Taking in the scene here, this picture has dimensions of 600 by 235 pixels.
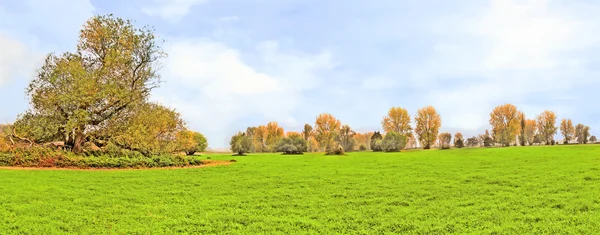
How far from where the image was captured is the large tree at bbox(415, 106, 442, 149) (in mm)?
80812

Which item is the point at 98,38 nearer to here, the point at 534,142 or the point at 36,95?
the point at 36,95

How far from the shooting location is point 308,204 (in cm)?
1192

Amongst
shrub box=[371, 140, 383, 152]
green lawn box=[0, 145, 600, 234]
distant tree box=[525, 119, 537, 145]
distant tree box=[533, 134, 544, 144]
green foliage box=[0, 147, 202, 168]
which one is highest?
distant tree box=[525, 119, 537, 145]

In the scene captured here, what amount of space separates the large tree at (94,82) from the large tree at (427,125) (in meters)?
62.3

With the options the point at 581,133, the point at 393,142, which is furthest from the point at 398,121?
the point at 581,133

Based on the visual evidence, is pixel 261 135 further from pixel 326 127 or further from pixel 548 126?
pixel 548 126

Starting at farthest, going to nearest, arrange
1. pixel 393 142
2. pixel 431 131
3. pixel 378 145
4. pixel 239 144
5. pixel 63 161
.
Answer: pixel 431 131 → pixel 378 145 → pixel 393 142 → pixel 239 144 → pixel 63 161

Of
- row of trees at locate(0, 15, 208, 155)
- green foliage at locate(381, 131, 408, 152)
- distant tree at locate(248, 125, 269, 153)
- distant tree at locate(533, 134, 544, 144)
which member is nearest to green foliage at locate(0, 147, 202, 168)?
row of trees at locate(0, 15, 208, 155)

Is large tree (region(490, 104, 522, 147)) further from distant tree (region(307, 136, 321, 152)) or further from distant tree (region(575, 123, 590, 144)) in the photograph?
distant tree (region(307, 136, 321, 152))

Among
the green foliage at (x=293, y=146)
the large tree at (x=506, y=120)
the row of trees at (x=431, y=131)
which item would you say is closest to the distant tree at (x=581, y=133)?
the row of trees at (x=431, y=131)

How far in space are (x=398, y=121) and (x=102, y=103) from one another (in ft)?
210

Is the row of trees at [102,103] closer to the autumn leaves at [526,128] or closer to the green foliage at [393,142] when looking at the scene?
the green foliage at [393,142]

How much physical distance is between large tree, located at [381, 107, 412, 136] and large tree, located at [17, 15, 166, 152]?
2336 inches

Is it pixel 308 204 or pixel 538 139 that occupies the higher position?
pixel 538 139
